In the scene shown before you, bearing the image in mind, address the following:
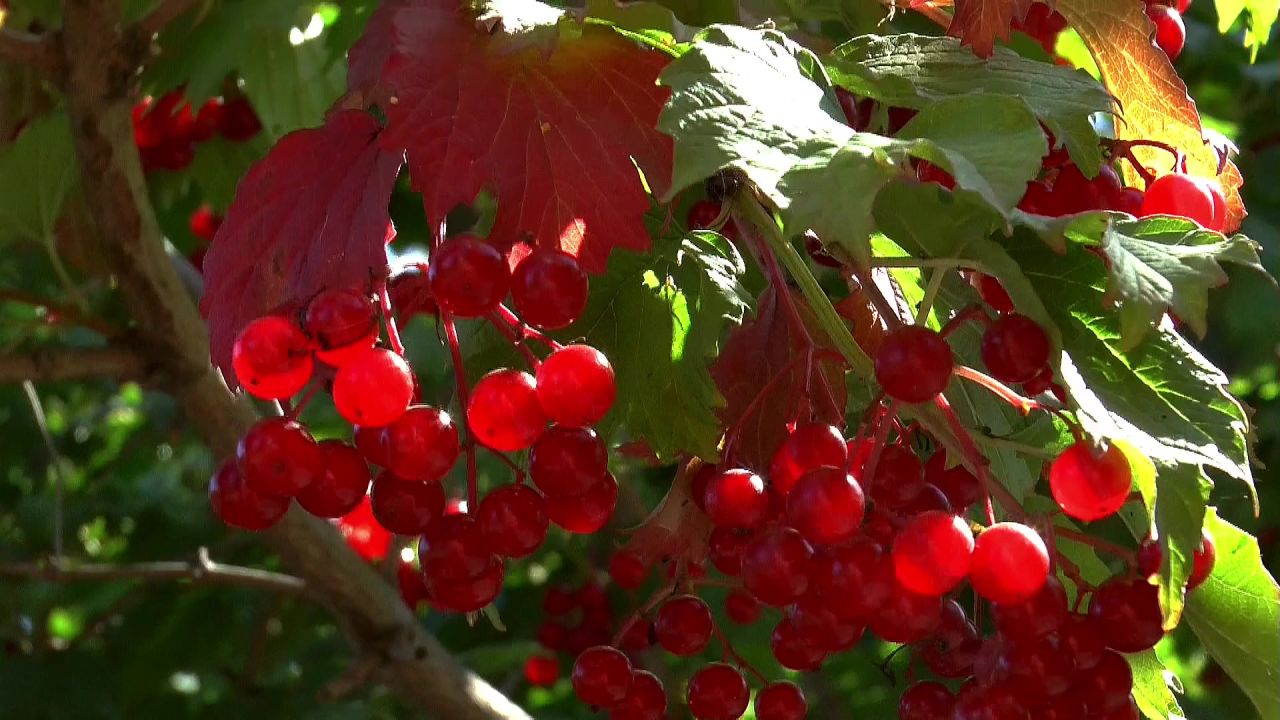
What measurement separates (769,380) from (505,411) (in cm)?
19

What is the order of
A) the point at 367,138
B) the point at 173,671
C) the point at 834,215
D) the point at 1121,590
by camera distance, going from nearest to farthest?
the point at 834,215
the point at 1121,590
the point at 367,138
the point at 173,671

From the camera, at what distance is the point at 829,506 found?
0.61 m

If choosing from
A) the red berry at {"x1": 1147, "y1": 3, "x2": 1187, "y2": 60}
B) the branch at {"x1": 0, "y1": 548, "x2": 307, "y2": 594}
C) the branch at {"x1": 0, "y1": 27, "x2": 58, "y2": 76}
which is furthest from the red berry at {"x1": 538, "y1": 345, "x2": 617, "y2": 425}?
the branch at {"x1": 0, "y1": 548, "x2": 307, "y2": 594}

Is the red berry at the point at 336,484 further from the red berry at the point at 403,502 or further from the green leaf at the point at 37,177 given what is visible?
the green leaf at the point at 37,177

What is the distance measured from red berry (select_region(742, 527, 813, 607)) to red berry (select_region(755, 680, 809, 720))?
0.19 meters

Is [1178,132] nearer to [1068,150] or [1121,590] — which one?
[1068,150]

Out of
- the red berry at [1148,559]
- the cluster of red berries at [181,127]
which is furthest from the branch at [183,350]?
the red berry at [1148,559]

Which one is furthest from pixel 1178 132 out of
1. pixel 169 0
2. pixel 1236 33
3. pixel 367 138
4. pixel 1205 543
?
pixel 1236 33

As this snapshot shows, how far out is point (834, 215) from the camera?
528 mm

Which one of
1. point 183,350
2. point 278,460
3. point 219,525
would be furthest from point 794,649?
point 219,525

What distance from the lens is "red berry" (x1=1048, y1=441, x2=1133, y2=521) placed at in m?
0.58

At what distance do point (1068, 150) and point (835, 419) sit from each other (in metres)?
0.19

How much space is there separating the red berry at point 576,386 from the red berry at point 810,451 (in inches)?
3.9

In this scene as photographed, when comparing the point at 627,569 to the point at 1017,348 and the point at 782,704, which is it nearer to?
the point at 782,704
